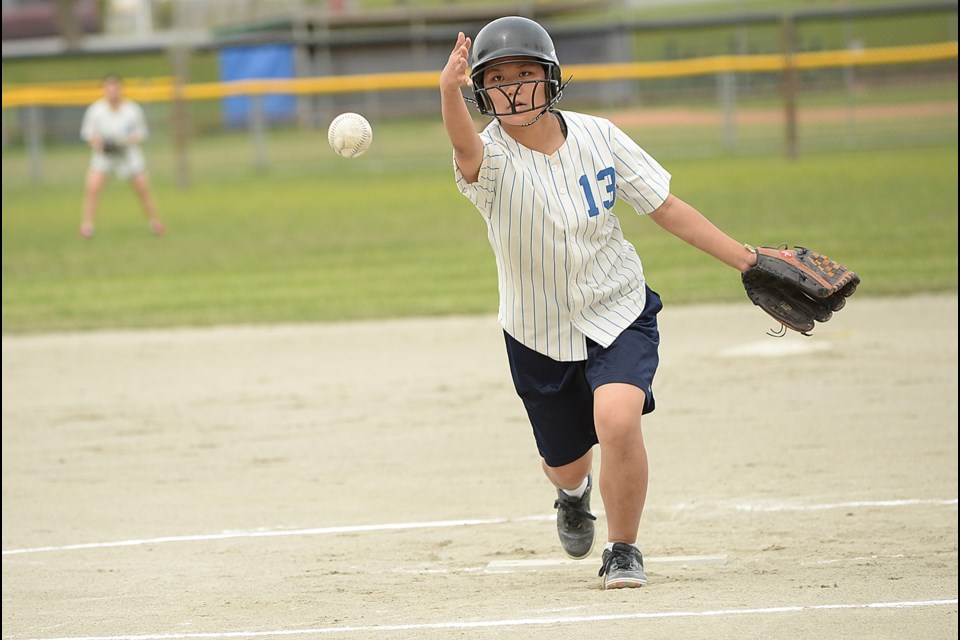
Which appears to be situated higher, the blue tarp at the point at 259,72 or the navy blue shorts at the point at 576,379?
the blue tarp at the point at 259,72

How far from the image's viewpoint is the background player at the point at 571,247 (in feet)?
12.6

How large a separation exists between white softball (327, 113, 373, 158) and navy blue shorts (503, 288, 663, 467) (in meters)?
0.79

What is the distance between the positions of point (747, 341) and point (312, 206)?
10.3m

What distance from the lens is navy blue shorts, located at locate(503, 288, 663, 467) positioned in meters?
3.93

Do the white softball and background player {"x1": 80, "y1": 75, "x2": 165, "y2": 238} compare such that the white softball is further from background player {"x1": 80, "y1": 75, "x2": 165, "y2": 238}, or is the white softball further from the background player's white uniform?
the background player's white uniform

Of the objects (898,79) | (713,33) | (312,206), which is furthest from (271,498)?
(713,33)

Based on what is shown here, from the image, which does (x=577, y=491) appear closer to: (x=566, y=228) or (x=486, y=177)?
(x=566, y=228)

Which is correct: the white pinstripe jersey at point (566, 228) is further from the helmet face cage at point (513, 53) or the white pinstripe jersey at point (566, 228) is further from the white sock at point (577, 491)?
the white sock at point (577, 491)

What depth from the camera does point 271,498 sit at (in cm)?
552

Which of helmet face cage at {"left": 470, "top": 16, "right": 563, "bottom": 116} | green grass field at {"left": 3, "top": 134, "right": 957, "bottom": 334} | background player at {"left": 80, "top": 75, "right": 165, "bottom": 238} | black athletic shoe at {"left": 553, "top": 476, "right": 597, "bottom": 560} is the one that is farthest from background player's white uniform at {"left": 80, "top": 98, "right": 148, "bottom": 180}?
helmet face cage at {"left": 470, "top": 16, "right": 563, "bottom": 116}

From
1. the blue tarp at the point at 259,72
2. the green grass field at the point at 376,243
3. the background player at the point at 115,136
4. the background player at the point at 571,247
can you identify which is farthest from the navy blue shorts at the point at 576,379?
the blue tarp at the point at 259,72

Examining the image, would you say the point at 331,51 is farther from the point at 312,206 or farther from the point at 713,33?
the point at 312,206

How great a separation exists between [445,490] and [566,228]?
1992 millimetres

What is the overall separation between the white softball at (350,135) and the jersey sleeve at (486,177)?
411 mm
